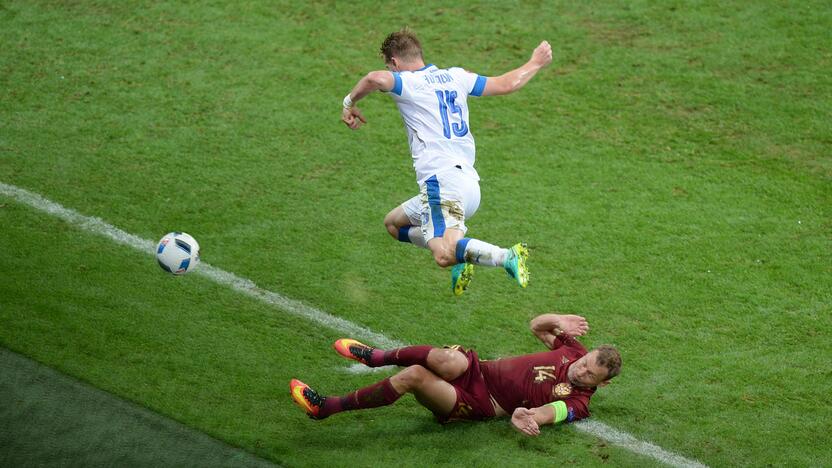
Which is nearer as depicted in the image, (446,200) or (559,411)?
(559,411)

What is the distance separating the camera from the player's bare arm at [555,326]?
24.9 feet

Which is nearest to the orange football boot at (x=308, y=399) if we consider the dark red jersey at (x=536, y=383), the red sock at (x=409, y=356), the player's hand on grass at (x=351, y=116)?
the red sock at (x=409, y=356)

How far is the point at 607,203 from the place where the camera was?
1050 centimetres

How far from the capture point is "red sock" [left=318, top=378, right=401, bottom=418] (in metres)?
7.13

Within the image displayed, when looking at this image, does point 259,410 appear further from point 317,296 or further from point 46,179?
point 46,179

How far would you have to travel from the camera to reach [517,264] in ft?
24.3

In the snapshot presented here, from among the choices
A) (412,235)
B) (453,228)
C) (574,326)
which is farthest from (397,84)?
(574,326)

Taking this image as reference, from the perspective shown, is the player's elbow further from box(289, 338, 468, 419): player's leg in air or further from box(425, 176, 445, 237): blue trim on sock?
box(289, 338, 468, 419): player's leg in air

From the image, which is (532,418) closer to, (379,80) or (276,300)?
(379,80)

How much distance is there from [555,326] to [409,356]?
1.12 meters

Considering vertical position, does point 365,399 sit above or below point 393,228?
below

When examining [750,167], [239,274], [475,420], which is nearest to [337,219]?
[239,274]

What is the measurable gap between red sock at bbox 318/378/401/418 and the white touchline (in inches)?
35.3

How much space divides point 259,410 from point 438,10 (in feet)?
24.9
